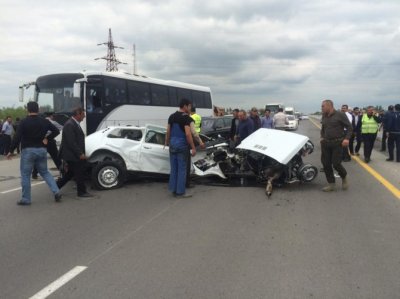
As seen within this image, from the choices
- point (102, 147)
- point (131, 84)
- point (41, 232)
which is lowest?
point (41, 232)

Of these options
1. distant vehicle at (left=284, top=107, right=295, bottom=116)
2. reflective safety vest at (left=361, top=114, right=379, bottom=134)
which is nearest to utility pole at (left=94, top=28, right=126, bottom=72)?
distant vehicle at (left=284, top=107, right=295, bottom=116)

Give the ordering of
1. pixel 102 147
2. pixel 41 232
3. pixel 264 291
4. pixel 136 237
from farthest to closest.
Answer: pixel 102 147 < pixel 41 232 < pixel 136 237 < pixel 264 291

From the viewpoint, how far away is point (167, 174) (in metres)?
9.48

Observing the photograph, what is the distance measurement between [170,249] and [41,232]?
2.03 metres

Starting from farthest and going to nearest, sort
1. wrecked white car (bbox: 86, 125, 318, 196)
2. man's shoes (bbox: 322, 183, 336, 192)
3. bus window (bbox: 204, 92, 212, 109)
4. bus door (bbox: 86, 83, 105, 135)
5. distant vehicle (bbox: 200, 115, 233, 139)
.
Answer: bus window (bbox: 204, 92, 212, 109) → distant vehicle (bbox: 200, 115, 233, 139) → bus door (bbox: 86, 83, 105, 135) → wrecked white car (bbox: 86, 125, 318, 196) → man's shoes (bbox: 322, 183, 336, 192)

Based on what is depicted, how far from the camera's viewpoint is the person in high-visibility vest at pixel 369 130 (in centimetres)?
1337

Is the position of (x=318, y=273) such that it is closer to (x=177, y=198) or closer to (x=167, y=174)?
(x=177, y=198)

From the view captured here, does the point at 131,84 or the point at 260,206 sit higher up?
the point at 131,84

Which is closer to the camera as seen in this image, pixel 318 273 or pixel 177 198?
pixel 318 273

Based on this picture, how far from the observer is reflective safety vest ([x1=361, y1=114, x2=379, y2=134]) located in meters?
13.5

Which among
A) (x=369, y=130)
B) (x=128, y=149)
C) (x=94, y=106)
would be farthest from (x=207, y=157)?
(x=94, y=106)

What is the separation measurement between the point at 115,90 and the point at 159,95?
11.6 ft

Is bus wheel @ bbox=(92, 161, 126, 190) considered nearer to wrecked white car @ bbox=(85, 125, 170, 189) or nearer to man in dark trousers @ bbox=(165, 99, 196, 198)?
wrecked white car @ bbox=(85, 125, 170, 189)

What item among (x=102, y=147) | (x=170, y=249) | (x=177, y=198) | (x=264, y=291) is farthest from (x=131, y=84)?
(x=264, y=291)
